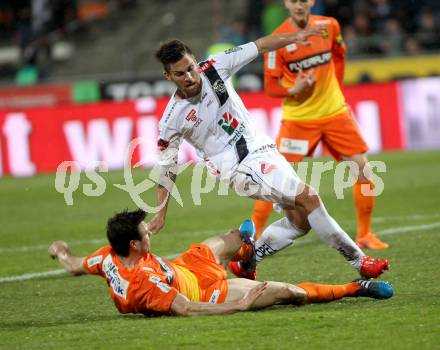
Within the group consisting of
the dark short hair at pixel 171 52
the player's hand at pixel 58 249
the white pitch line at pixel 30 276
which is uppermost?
the dark short hair at pixel 171 52

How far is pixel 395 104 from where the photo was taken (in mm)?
19375

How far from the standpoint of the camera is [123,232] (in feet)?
22.1

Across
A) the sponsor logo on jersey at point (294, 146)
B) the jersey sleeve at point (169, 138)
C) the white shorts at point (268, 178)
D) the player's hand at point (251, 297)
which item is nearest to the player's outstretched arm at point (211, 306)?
the player's hand at point (251, 297)

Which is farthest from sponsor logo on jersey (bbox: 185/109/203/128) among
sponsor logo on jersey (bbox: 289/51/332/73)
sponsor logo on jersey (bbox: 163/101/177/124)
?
sponsor logo on jersey (bbox: 289/51/332/73)

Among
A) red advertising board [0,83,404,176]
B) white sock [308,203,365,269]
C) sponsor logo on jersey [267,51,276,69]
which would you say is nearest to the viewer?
white sock [308,203,365,269]

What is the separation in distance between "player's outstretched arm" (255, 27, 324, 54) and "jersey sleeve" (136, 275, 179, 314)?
79.2 inches

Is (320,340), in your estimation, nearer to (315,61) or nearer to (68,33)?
(315,61)

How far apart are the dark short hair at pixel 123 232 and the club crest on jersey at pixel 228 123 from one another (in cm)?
109

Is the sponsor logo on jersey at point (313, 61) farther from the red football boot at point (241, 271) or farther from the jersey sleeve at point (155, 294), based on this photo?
the jersey sleeve at point (155, 294)

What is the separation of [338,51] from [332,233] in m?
2.93

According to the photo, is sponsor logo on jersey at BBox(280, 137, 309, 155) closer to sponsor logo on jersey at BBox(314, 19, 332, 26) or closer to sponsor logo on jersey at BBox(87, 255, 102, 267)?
sponsor logo on jersey at BBox(314, 19, 332, 26)

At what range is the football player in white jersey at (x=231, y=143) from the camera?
7.36 m

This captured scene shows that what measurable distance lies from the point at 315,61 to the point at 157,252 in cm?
245

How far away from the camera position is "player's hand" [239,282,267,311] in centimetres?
663
